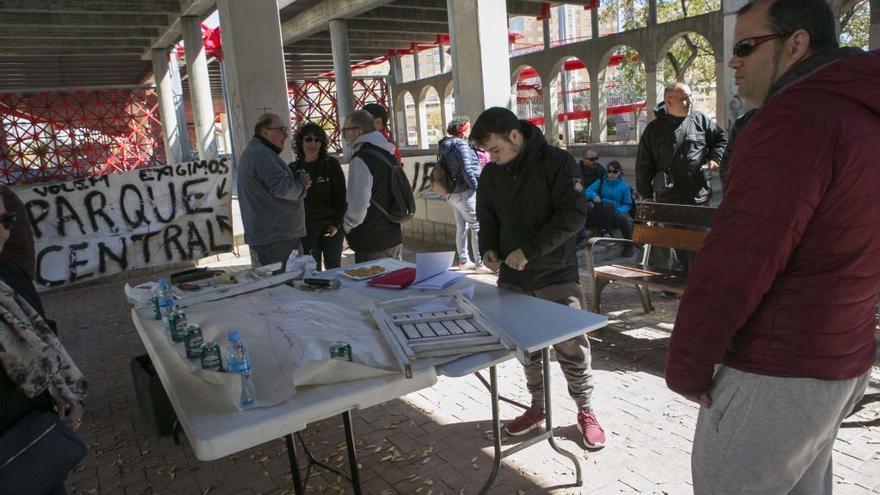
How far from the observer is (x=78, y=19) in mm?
16125

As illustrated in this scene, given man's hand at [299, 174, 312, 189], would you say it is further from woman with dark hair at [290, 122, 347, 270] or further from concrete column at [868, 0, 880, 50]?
concrete column at [868, 0, 880, 50]

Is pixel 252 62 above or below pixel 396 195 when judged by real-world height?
above

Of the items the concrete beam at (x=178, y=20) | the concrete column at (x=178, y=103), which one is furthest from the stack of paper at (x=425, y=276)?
the concrete column at (x=178, y=103)

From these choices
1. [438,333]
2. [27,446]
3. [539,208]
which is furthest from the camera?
[539,208]

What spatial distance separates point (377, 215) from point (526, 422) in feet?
6.72

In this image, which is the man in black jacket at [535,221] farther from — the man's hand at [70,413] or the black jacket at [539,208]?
the man's hand at [70,413]

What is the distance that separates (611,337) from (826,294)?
3.54 metres

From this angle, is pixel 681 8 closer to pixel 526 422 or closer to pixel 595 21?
pixel 595 21

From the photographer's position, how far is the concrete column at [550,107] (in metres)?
26.8

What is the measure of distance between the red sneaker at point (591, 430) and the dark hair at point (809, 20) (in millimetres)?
2310

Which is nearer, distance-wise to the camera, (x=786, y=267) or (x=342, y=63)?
(x=786, y=267)

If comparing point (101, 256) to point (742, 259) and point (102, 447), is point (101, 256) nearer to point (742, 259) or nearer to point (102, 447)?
point (102, 447)

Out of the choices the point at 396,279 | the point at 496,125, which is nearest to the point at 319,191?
the point at 396,279

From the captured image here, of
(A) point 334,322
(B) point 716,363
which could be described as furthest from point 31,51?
(B) point 716,363
